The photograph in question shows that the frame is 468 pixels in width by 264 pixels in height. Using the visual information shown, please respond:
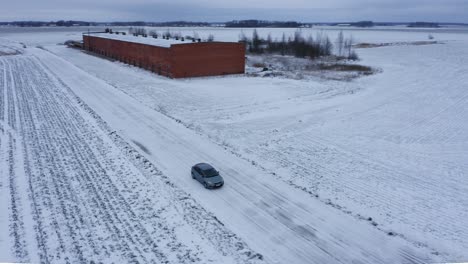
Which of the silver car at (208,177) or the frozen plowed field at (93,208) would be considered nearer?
the frozen plowed field at (93,208)

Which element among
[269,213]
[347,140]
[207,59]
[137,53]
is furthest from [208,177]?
[137,53]

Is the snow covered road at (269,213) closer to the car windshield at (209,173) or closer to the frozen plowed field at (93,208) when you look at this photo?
the car windshield at (209,173)

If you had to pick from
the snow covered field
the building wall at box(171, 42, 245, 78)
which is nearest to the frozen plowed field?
the snow covered field

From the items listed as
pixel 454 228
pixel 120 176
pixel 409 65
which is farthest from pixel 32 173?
pixel 409 65

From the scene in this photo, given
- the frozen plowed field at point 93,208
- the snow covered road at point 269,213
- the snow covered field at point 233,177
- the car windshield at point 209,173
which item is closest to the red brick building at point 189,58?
the snow covered field at point 233,177

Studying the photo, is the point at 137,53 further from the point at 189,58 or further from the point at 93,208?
the point at 93,208

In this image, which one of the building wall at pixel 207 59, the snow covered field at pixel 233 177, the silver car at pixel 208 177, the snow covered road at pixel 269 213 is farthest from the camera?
the building wall at pixel 207 59

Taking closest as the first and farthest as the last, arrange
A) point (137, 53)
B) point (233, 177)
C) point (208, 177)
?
1. point (208, 177)
2. point (233, 177)
3. point (137, 53)
